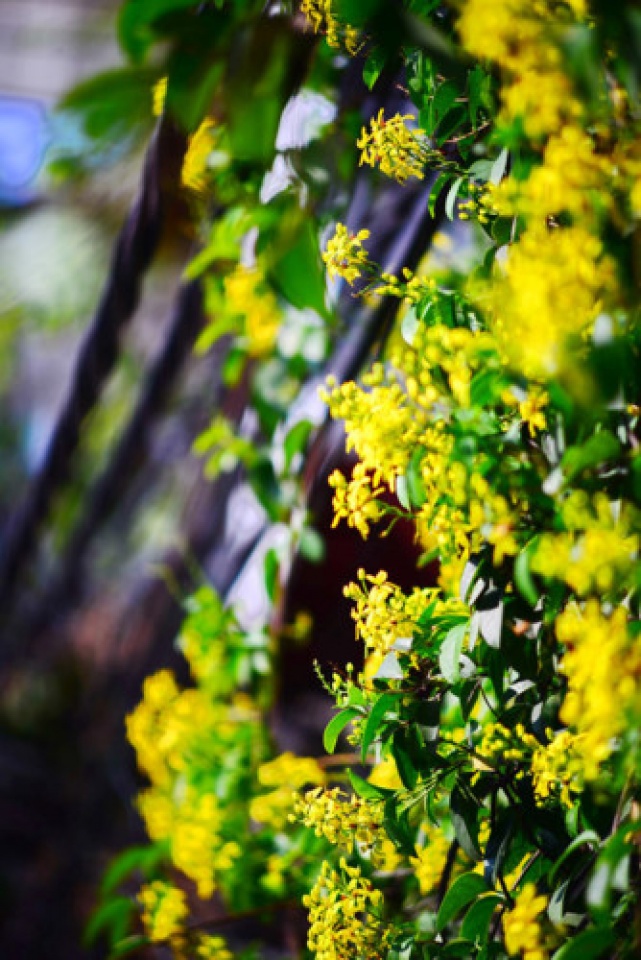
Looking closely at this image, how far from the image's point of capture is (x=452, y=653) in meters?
0.59

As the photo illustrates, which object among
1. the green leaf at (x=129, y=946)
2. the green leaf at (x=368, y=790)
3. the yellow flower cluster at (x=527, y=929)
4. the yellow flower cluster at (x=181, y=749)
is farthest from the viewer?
the yellow flower cluster at (x=181, y=749)

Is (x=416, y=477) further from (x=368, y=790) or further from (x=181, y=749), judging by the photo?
(x=181, y=749)

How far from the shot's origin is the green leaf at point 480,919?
0.60 metres

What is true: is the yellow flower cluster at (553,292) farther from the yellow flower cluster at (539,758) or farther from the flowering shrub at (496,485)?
the yellow flower cluster at (539,758)

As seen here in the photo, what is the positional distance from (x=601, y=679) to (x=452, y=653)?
0.53 feet

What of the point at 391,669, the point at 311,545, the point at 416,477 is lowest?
the point at 311,545

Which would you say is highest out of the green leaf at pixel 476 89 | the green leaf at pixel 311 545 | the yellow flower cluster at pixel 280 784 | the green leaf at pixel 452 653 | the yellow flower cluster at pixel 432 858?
the green leaf at pixel 476 89

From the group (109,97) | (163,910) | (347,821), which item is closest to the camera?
(347,821)

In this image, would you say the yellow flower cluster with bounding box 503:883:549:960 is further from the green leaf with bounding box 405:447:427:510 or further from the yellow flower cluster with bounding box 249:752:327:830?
the yellow flower cluster with bounding box 249:752:327:830

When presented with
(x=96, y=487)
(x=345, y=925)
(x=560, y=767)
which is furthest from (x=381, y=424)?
(x=96, y=487)

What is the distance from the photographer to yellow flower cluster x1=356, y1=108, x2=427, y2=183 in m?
0.62

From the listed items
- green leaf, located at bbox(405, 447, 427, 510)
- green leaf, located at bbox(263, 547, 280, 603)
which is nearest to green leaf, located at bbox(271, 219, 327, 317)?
green leaf, located at bbox(405, 447, 427, 510)

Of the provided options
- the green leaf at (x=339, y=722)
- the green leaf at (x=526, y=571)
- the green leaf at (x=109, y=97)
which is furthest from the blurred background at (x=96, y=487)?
the green leaf at (x=526, y=571)

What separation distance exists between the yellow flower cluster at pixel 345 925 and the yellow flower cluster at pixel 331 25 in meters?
0.60
